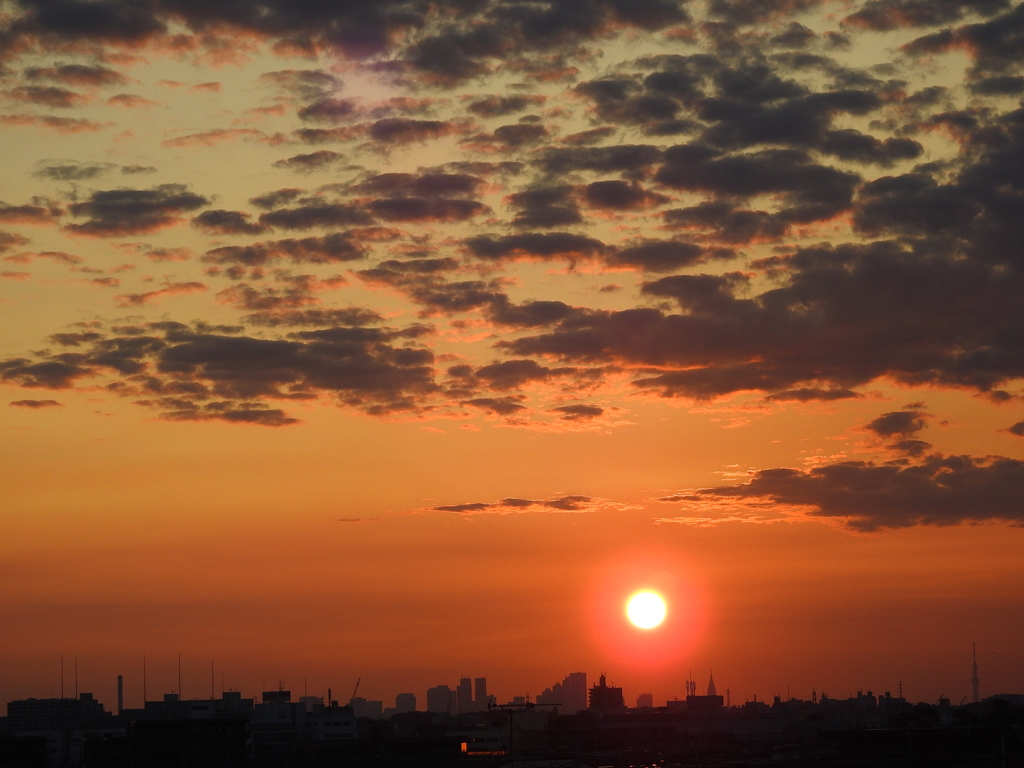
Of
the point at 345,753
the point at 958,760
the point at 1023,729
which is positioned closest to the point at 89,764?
the point at 345,753

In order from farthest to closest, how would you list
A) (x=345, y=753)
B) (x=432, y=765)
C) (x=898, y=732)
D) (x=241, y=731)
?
(x=241, y=731) < (x=345, y=753) < (x=898, y=732) < (x=432, y=765)

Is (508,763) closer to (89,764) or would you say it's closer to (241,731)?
(89,764)

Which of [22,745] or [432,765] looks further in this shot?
[22,745]

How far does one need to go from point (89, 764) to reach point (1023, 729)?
446 ft

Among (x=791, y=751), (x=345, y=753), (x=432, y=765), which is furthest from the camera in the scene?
(x=791, y=751)

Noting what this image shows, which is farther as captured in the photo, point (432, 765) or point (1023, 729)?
point (1023, 729)

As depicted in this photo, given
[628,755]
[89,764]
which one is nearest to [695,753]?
[628,755]

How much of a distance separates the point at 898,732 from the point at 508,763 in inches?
2058

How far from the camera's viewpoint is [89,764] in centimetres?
15500

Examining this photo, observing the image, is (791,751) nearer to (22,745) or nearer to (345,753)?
(345,753)

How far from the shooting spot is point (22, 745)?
15612 centimetres

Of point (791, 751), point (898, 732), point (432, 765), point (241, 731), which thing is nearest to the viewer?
point (432, 765)

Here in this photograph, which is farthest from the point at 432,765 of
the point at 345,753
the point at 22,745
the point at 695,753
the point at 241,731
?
the point at 241,731

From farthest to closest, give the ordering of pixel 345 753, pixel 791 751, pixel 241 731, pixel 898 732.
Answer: pixel 241 731 → pixel 791 751 → pixel 345 753 → pixel 898 732
